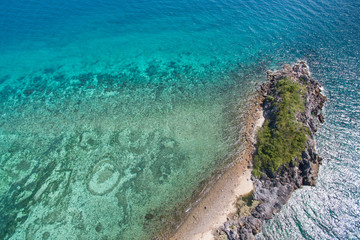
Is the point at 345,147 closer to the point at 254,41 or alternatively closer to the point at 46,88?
the point at 254,41

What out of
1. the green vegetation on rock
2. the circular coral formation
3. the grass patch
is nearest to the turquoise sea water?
the circular coral formation

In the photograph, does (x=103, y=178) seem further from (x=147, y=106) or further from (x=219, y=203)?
(x=219, y=203)

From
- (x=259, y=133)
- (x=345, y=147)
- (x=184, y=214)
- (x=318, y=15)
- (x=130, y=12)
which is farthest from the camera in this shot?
(x=130, y=12)

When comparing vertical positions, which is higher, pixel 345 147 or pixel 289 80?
pixel 289 80

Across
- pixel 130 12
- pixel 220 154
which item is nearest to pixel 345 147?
pixel 220 154

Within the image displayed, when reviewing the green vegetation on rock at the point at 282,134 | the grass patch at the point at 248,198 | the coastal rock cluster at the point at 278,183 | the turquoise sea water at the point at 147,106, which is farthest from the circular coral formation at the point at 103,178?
the green vegetation on rock at the point at 282,134

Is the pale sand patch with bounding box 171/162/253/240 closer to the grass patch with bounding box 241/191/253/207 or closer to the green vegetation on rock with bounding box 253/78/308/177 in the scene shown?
the grass patch with bounding box 241/191/253/207
